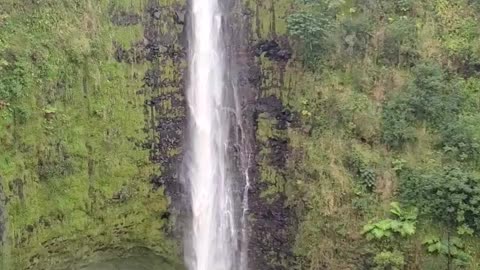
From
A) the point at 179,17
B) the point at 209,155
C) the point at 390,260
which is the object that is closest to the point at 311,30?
the point at 179,17

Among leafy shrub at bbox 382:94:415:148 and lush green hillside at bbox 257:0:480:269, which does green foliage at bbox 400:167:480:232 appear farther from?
leafy shrub at bbox 382:94:415:148

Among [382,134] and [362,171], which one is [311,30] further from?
[362,171]

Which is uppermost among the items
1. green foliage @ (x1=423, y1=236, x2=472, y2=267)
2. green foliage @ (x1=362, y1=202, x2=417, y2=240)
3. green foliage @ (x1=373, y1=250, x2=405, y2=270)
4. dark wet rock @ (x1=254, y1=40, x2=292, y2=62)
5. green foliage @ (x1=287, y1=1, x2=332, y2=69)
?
green foliage @ (x1=287, y1=1, x2=332, y2=69)

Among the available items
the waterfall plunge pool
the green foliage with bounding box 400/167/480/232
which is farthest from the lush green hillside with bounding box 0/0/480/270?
the waterfall plunge pool

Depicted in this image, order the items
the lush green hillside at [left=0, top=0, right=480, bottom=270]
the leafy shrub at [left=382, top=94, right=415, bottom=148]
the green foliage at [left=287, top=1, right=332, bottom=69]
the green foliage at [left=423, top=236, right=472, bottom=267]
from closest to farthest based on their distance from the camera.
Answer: the green foliage at [left=423, top=236, right=472, bottom=267] < the lush green hillside at [left=0, top=0, right=480, bottom=270] < the leafy shrub at [left=382, top=94, right=415, bottom=148] < the green foliage at [left=287, top=1, right=332, bottom=69]

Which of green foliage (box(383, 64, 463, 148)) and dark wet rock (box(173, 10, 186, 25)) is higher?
dark wet rock (box(173, 10, 186, 25))

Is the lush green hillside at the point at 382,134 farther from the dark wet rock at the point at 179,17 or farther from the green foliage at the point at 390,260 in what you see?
the dark wet rock at the point at 179,17

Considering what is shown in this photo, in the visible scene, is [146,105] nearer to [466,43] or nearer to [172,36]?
[172,36]

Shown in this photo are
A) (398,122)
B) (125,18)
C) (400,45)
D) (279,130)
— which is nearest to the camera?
(398,122)
